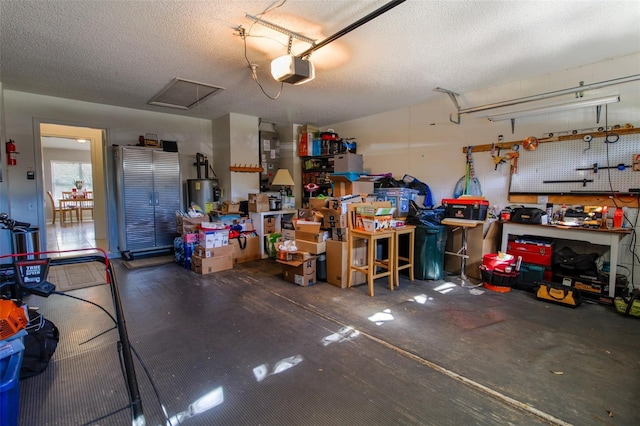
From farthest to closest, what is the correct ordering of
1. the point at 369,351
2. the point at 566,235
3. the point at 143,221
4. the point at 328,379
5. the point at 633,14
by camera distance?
the point at 143,221 < the point at 566,235 < the point at 633,14 < the point at 369,351 < the point at 328,379

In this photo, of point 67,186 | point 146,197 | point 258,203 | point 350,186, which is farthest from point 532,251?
point 67,186

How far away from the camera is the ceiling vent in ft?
13.8

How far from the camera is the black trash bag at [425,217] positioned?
4.13 meters

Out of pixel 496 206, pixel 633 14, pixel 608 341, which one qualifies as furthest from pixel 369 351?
pixel 633 14

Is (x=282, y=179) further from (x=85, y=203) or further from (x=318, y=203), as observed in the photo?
(x=85, y=203)

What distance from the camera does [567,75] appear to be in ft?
12.2

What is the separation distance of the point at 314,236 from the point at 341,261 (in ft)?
1.63

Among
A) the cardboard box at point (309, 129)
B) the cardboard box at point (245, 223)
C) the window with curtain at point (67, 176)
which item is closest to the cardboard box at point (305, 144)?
the cardboard box at point (309, 129)

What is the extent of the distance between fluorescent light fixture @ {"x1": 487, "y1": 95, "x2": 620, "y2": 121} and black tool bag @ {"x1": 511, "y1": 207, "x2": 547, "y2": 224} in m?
1.19

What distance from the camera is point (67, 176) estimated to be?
37.1 ft

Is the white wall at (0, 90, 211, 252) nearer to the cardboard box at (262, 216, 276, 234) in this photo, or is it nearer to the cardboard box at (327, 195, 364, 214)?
the cardboard box at (262, 216, 276, 234)

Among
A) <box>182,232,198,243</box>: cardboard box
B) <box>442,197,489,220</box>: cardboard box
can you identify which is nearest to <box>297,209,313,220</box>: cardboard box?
<box>182,232,198,243</box>: cardboard box

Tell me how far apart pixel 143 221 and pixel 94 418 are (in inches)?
169

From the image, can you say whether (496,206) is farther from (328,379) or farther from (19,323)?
(19,323)
